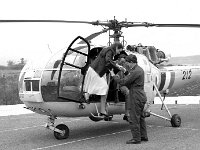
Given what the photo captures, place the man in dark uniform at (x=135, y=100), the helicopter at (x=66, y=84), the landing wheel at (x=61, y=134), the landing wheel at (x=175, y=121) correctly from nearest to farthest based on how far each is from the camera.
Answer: the man in dark uniform at (x=135, y=100) → the helicopter at (x=66, y=84) → the landing wheel at (x=61, y=134) → the landing wheel at (x=175, y=121)

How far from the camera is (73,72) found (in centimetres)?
885

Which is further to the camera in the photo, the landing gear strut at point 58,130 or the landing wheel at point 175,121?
the landing wheel at point 175,121

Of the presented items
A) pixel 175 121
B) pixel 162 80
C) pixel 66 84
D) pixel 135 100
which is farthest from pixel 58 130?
pixel 162 80

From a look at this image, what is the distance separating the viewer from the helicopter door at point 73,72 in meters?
8.63

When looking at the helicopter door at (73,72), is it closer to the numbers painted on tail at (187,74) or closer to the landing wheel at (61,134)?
the landing wheel at (61,134)

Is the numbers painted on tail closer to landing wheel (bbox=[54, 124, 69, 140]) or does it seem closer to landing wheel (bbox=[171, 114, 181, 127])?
landing wheel (bbox=[171, 114, 181, 127])

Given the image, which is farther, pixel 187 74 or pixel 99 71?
pixel 187 74

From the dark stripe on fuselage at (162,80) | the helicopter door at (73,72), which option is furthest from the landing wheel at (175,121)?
the helicopter door at (73,72)

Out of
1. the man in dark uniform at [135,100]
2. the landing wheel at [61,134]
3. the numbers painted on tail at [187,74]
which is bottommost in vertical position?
the landing wheel at [61,134]

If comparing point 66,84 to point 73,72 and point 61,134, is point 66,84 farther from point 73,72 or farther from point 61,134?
point 61,134

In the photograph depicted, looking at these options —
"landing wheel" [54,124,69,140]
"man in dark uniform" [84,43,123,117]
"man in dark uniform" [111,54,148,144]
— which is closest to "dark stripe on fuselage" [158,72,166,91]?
"man in dark uniform" [84,43,123,117]

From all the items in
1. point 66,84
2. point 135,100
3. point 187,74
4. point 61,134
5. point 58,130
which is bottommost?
point 61,134

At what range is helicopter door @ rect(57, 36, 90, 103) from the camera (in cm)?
863

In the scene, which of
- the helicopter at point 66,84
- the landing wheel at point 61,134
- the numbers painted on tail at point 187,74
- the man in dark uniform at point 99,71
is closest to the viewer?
the helicopter at point 66,84
